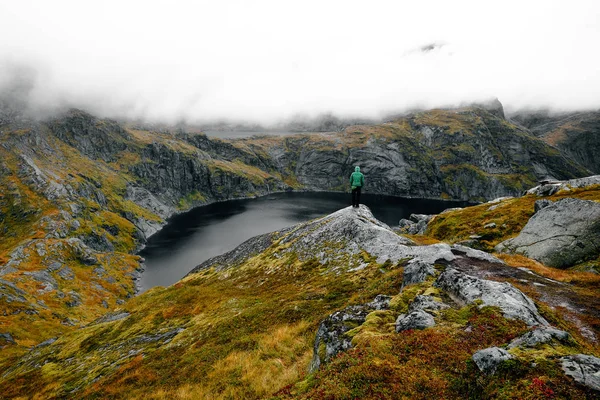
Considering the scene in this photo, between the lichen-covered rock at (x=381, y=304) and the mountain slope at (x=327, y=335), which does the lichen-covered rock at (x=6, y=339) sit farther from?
the lichen-covered rock at (x=381, y=304)

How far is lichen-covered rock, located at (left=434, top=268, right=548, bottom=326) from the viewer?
15094 millimetres

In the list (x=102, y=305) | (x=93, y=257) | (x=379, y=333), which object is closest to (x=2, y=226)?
(x=93, y=257)

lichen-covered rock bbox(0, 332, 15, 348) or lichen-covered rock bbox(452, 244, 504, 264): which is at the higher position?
lichen-covered rock bbox(452, 244, 504, 264)

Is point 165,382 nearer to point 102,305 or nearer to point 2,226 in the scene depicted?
point 102,305

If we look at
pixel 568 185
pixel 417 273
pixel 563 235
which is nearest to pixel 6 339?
pixel 417 273

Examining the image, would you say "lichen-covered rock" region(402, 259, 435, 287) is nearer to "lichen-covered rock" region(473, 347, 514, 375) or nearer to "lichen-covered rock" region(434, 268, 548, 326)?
"lichen-covered rock" region(434, 268, 548, 326)

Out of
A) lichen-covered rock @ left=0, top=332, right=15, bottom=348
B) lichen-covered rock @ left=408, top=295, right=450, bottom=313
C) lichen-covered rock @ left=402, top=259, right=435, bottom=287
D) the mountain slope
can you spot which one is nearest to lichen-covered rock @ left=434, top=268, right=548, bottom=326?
the mountain slope

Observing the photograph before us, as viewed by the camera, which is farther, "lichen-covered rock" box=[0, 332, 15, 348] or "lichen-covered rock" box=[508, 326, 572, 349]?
"lichen-covered rock" box=[0, 332, 15, 348]

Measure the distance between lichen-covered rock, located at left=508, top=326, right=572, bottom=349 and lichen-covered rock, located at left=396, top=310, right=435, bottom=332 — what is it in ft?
11.9

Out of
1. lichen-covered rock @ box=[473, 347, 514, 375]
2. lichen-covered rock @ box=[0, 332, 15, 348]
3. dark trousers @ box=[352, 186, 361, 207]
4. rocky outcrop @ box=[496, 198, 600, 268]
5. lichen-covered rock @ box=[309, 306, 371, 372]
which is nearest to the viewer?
lichen-covered rock @ box=[473, 347, 514, 375]

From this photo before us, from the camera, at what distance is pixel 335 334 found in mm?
17156

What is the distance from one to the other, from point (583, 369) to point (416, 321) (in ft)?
21.6

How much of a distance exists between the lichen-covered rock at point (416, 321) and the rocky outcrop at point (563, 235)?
27909 millimetres

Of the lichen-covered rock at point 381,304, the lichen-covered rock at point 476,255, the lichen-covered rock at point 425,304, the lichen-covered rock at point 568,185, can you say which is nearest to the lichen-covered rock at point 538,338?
the lichen-covered rock at point 425,304
